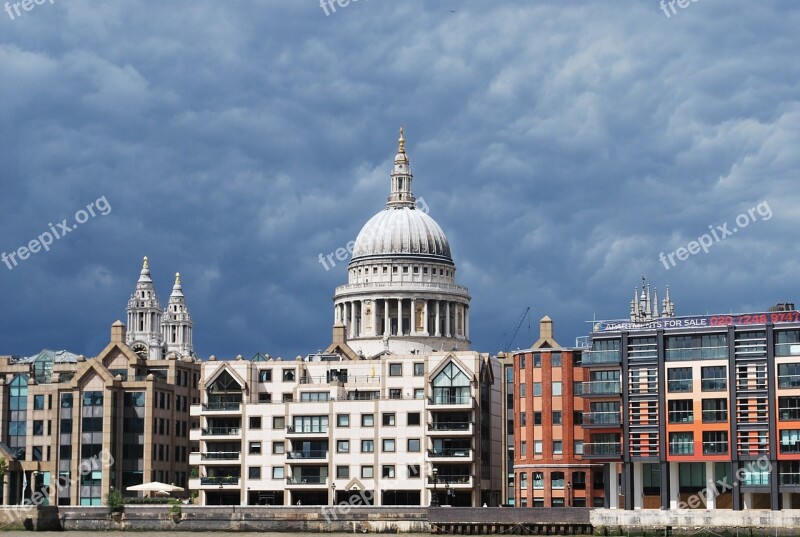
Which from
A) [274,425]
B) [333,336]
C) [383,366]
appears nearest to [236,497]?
[274,425]

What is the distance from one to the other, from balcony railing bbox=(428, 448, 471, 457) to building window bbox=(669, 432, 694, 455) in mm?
22662

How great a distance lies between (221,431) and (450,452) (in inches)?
844

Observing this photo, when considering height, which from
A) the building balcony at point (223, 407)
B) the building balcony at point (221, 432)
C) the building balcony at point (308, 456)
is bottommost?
the building balcony at point (308, 456)

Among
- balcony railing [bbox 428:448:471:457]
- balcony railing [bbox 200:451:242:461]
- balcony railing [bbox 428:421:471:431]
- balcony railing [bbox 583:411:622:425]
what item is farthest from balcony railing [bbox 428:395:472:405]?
balcony railing [bbox 200:451:242:461]

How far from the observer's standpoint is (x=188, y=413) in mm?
168500

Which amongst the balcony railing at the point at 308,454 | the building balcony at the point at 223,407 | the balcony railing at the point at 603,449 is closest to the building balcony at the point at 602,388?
the balcony railing at the point at 603,449

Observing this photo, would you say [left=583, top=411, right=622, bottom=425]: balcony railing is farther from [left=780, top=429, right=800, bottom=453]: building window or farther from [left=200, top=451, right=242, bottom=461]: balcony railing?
[left=200, top=451, right=242, bottom=461]: balcony railing

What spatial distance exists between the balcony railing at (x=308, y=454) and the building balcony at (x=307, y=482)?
6.01 feet

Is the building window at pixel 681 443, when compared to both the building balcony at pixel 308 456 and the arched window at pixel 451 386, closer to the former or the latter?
the arched window at pixel 451 386

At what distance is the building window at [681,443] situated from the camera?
13338cm

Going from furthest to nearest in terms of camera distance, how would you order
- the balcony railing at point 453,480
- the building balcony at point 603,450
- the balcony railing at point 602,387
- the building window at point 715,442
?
the balcony railing at point 453,480, the balcony railing at point 602,387, the building balcony at point 603,450, the building window at point 715,442

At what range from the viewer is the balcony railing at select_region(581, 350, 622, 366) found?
13851cm

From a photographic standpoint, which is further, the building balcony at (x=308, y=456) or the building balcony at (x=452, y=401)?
the building balcony at (x=308, y=456)

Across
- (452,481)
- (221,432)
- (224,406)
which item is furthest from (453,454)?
(224,406)
